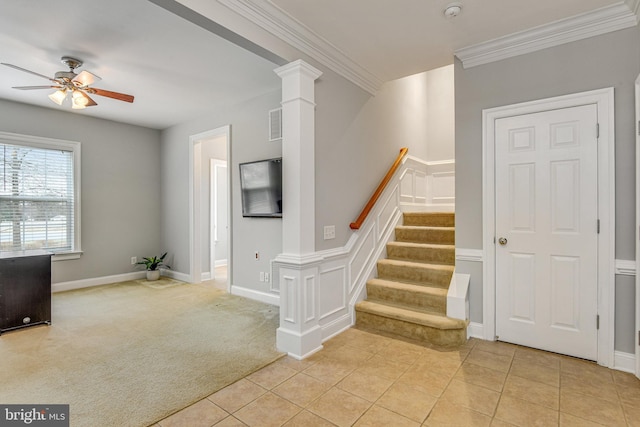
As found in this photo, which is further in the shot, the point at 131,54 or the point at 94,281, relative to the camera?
the point at 94,281

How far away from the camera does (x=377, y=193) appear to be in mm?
3605

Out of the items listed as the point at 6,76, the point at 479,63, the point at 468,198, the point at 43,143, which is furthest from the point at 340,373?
the point at 43,143

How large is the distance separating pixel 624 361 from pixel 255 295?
3696 millimetres

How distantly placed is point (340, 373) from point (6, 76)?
468 cm

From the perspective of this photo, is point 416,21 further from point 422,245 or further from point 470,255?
point 422,245

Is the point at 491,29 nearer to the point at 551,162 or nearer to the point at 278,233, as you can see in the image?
the point at 551,162

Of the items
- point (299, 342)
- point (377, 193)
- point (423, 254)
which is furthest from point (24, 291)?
point (423, 254)

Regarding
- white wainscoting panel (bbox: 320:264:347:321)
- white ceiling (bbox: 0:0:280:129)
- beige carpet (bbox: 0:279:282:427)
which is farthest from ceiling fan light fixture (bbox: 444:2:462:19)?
beige carpet (bbox: 0:279:282:427)

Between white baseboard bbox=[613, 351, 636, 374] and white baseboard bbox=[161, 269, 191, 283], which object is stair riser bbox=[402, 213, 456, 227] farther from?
white baseboard bbox=[161, 269, 191, 283]

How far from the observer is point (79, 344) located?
2854 millimetres

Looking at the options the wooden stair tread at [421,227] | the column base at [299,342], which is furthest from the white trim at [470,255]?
the column base at [299,342]

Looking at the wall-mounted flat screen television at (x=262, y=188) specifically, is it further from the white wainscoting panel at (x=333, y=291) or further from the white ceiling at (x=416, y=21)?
the white ceiling at (x=416, y=21)

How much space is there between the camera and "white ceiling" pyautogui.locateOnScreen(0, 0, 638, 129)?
2311mm

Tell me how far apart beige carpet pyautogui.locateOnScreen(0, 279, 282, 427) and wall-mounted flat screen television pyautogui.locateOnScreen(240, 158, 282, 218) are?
4.00 feet
